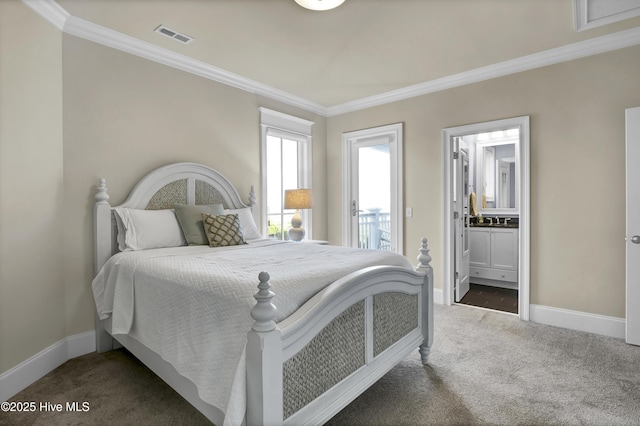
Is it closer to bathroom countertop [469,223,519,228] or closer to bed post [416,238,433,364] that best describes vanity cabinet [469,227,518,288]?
bathroom countertop [469,223,519,228]

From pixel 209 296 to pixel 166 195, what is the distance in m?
1.85

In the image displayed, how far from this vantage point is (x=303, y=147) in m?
4.61

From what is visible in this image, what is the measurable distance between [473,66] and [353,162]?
187 centimetres

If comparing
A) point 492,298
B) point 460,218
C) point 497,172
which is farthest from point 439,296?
point 497,172

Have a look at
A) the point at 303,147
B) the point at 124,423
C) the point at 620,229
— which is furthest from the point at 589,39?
the point at 124,423

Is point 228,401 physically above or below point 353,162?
below

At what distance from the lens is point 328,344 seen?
1.60 meters

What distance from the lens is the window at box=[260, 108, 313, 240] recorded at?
4055 mm

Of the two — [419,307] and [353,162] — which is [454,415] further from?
[353,162]

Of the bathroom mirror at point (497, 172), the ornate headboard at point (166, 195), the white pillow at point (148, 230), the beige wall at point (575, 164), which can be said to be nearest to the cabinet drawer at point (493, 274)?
the bathroom mirror at point (497, 172)

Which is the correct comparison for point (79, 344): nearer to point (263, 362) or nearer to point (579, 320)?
point (263, 362)

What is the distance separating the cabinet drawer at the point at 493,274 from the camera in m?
4.64


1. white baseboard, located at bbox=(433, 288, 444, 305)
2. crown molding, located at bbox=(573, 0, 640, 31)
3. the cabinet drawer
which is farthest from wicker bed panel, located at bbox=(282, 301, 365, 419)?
the cabinet drawer

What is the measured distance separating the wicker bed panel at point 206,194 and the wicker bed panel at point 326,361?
2.14 m
